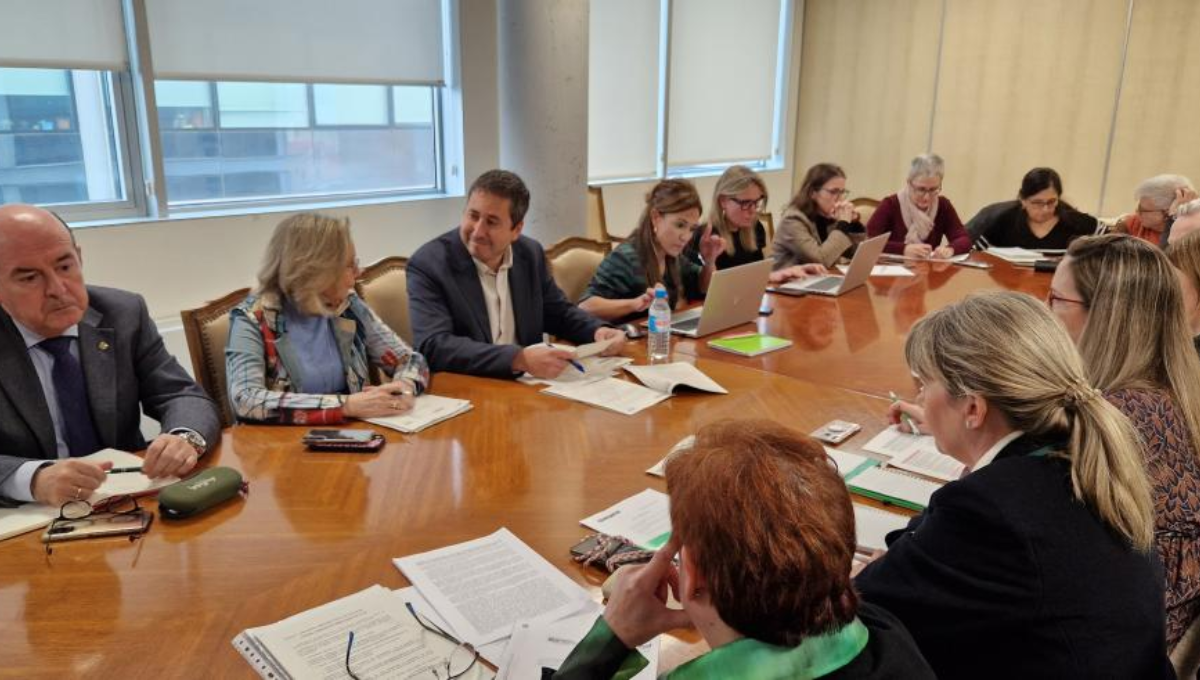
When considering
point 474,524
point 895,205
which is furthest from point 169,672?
point 895,205

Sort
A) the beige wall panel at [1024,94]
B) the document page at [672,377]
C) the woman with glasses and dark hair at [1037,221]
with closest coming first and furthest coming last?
the document page at [672,377] < the woman with glasses and dark hair at [1037,221] < the beige wall panel at [1024,94]

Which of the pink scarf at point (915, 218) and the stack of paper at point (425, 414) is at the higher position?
the pink scarf at point (915, 218)

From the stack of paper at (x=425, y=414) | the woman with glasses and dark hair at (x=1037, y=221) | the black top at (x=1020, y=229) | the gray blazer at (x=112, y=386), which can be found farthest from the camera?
the black top at (x=1020, y=229)

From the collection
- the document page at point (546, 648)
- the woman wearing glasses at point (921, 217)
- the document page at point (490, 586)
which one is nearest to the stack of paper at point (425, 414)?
the document page at point (490, 586)

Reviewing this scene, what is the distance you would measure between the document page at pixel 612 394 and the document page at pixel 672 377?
25 mm

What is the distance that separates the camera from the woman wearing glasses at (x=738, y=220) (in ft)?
13.2

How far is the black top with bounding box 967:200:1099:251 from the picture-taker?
514 cm

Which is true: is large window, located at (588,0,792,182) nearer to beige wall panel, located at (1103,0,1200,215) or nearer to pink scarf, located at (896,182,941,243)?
pink scarf, located at (896,182,941,243)

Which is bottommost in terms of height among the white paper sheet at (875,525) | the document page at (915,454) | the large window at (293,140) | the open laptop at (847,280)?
the white paper sheet at (875,525)

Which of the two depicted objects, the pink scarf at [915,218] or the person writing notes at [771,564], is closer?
the person writing notes at [771,564]

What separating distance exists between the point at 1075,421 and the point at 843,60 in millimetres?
6879

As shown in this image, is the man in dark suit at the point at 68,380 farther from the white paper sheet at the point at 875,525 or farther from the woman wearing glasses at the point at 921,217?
the woman wearing glasses at the point at 921,217

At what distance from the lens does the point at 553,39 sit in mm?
4684

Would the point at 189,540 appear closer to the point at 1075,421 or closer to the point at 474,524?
the point at 474,524
